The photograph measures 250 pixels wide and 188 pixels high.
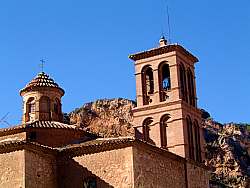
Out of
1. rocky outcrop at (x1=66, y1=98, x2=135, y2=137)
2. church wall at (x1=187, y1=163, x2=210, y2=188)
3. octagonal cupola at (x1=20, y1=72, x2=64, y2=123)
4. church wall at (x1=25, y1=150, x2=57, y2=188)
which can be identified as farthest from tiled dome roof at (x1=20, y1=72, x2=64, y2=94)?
rocky outcrop at (x1=66, y1=98, x2=135, y2=137)

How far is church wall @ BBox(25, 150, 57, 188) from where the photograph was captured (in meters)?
23.6

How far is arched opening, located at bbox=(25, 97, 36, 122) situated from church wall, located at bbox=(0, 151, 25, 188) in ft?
20.0

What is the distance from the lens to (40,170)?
24.4 metres

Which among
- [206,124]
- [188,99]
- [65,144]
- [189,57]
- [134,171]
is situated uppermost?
[206,124]

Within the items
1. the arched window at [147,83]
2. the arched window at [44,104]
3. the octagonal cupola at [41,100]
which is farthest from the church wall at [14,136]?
the arched window at [147,83]

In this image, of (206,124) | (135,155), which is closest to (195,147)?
(135,155)

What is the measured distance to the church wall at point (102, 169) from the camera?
2444 cm

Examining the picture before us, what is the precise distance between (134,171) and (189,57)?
9.91 metres

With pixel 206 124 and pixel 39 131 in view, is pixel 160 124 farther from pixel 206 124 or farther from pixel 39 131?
pixel 206 124

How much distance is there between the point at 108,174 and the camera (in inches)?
975

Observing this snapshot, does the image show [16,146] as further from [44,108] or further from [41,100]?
[41,100]

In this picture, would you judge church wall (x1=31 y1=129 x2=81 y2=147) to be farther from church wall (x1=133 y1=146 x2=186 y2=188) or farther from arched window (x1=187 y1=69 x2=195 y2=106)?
arched window (x1=187 y1=69 x2=195 y2=106)

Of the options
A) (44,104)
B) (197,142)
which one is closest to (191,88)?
(197,142)

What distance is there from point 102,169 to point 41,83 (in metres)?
A: 7.34
